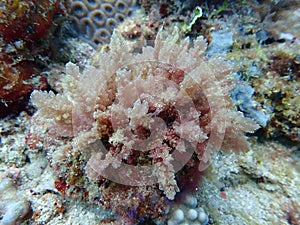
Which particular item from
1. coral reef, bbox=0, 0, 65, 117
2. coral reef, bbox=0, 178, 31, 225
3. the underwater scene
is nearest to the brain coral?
the underwater scene

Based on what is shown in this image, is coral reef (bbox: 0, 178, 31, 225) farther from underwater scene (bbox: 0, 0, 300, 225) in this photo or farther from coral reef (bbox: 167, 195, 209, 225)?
coral reef (bbox: 167, 195, 209, 225)

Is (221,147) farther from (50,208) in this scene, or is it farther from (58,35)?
(58,35)

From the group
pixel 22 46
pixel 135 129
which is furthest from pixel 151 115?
pixel 22 46

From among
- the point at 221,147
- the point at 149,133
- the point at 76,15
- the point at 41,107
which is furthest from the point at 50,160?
the point at 76,15

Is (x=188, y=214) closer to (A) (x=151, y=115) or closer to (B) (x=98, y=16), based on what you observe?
(A) (x=151, y=115)

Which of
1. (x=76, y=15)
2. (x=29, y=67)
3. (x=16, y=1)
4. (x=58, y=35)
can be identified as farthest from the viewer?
(x=76, y=15)

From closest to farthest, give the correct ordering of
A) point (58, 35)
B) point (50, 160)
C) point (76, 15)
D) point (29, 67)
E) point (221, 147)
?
point (221, 147) → point (50, 160) → point (29, 67) → point (58, 35) → point (76, 15)
